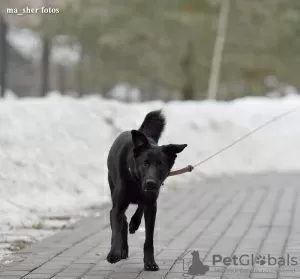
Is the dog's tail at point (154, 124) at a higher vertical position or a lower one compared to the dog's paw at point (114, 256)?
higher

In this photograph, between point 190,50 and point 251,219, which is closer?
point 251,219

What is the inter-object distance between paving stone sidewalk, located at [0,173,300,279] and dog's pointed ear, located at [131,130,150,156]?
1.04m

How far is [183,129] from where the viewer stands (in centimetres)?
1816

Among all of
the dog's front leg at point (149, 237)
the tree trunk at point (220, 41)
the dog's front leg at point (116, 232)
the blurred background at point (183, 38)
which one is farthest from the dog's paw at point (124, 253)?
the tree trunk at point (220, 41)

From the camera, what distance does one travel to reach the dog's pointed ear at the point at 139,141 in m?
5.79

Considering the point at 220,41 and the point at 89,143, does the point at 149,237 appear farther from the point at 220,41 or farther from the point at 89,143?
the point at 220,41

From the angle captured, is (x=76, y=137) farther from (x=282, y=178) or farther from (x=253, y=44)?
(x=253, y=44)

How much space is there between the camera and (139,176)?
5.82 meters

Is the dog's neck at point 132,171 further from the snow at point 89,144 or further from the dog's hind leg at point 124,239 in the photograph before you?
the snow at point 89,144

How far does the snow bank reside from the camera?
33.9 ft

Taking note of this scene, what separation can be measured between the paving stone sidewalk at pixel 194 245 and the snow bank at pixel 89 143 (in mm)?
1011

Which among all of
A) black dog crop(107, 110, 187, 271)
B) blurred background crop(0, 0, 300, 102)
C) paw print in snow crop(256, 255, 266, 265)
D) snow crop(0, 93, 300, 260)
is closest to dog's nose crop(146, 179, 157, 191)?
black dog crop(107, 110, 187, 271)

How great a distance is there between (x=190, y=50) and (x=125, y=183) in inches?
1279

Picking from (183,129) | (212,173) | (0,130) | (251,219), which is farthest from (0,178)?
(183,129)
